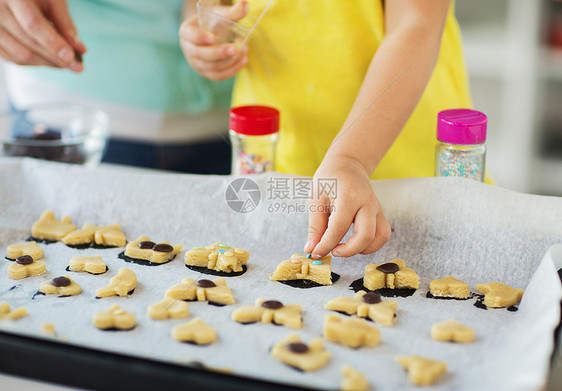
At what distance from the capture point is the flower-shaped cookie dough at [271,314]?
2.10 ft

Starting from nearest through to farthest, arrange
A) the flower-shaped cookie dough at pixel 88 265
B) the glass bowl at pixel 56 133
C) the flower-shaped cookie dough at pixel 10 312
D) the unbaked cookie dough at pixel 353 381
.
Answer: the unbaked cookie dough at pixel 353 381 < the flower-shaped cookie dough at pixel 10 312 < the flower-shaped cookie dough at pixel 88 265 < the glass bowl at pixel 56 133

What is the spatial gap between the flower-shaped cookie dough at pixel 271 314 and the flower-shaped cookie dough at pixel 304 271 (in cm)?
8

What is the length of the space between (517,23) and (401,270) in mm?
1458

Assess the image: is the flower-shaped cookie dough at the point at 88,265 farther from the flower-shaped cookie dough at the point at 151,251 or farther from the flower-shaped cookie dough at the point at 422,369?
the flower-shaped cookie dough at the point at 422,369

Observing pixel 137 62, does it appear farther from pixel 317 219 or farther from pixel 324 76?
pixel 317 219

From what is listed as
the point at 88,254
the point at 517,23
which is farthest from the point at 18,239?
the point at 517,23

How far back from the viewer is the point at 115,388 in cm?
54

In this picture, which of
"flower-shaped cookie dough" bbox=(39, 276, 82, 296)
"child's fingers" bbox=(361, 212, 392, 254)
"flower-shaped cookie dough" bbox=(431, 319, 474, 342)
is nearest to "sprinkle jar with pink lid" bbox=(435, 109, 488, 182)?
"child's fingers" bbox=(361, 212, 392, 254)

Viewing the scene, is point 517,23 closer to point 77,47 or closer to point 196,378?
point 77,47

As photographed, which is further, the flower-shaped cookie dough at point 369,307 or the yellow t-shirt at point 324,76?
the yellow t-shirt at point 324,76

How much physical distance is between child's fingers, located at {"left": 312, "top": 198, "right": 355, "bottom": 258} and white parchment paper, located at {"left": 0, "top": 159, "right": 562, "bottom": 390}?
0.06 metres

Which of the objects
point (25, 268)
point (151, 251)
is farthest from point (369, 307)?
point (25, 268)

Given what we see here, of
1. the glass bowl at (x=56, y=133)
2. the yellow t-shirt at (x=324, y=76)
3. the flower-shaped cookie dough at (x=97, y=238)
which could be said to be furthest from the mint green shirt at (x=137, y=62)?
the flower-shaped cookie dough at (x=97, y=238)

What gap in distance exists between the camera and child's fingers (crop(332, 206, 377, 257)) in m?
0.70
